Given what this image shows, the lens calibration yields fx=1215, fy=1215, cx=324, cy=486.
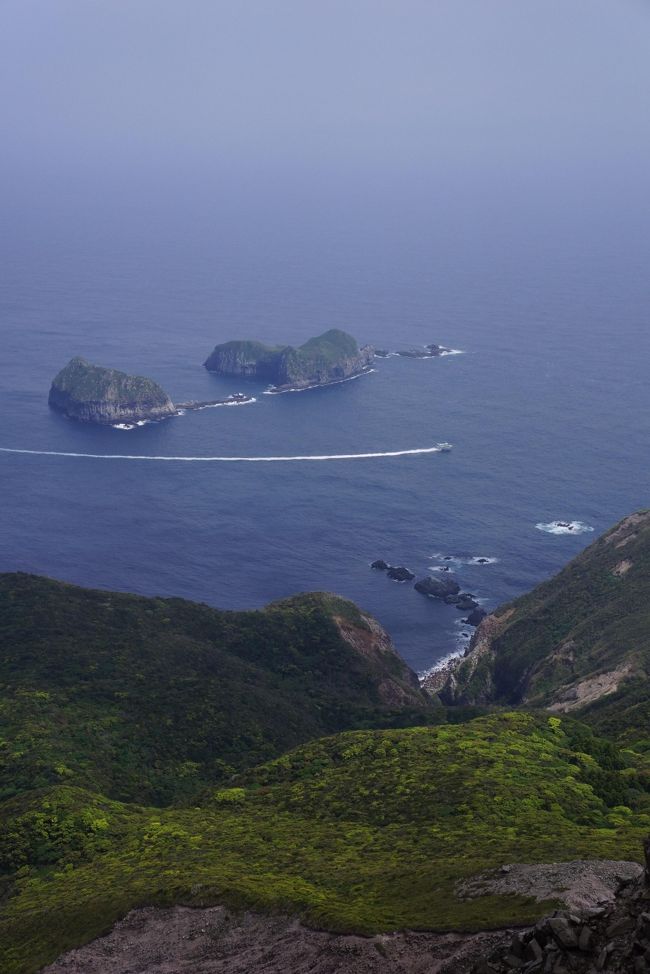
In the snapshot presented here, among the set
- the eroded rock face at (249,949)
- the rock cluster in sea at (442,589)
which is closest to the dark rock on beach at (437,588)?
the rock cluster in sea at (442,589)

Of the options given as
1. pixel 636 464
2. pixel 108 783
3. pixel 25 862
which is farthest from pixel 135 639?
pixel 636 464

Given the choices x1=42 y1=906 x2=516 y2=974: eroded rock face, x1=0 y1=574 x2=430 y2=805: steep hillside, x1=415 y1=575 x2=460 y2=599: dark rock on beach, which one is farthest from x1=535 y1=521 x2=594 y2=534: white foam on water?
x1=42 y1=906 x2=516 y2=974: eroded rock face

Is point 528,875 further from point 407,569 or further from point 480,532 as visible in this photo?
point 480,532

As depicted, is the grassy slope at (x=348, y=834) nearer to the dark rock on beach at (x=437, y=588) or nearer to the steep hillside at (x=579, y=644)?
the steep hillside at (x=579, y=644)

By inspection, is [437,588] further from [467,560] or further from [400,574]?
[467,560]

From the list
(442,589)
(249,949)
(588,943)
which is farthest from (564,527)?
(588,943)

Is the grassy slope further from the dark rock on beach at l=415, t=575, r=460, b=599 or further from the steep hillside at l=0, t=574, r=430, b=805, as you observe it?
the dark rock on beach at l=415, t=575, r=460, b=599
